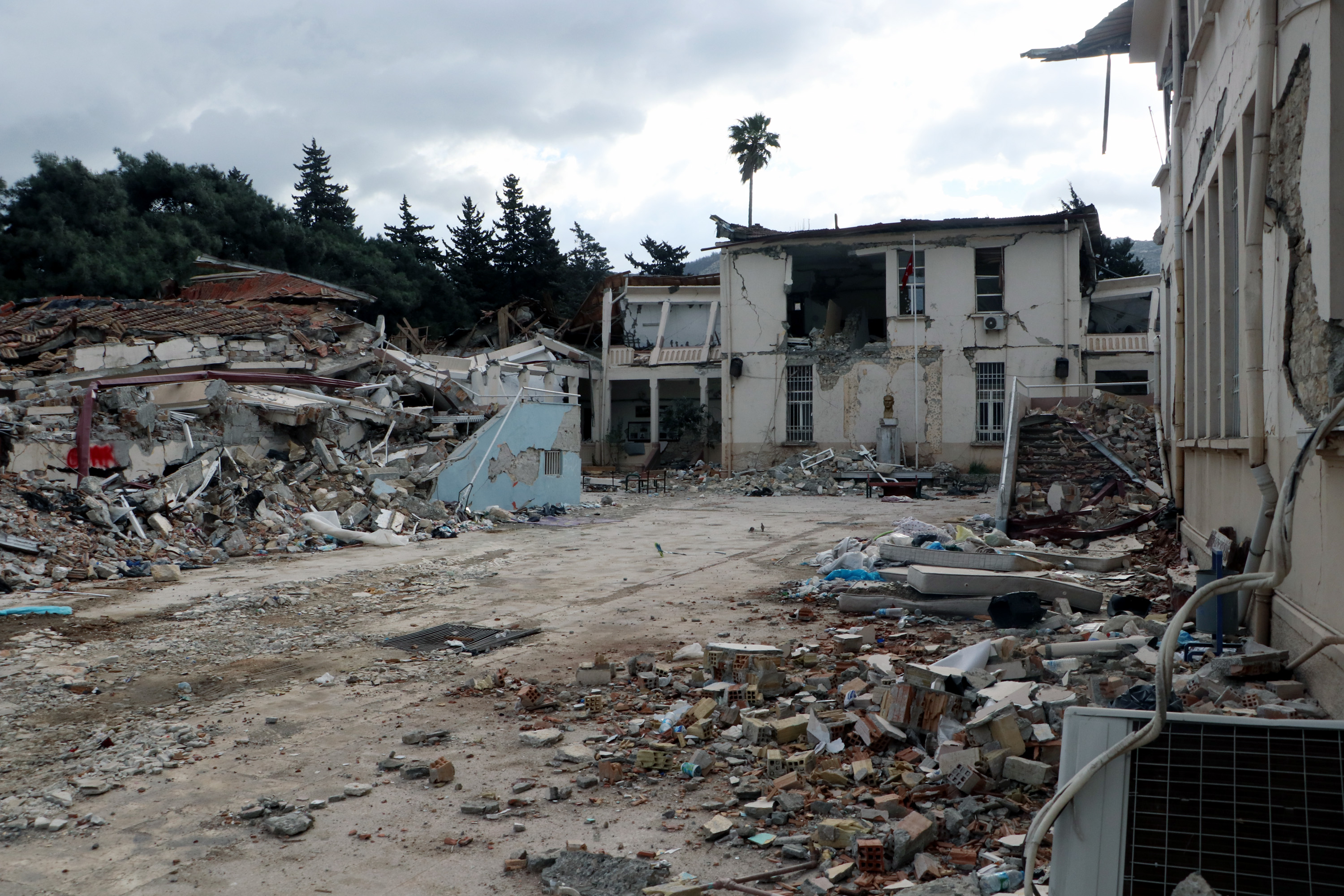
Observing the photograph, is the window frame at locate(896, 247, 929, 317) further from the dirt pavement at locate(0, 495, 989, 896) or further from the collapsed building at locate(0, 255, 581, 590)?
the dirt pavement at locate(0, 495, 989, 896)

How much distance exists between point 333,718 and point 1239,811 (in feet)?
15.2

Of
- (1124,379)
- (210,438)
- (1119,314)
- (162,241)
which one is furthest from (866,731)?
(162,241)

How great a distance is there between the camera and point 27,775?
4.41 metres

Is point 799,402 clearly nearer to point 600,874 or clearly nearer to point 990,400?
point 990,400

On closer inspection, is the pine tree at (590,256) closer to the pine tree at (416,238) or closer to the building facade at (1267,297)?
the pine tree at (416,238)

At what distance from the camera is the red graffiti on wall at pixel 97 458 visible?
12.3 m

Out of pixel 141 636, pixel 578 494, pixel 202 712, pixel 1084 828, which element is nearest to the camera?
pixel 1084 828

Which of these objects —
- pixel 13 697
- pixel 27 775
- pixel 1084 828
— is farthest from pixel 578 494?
pixel 1084 828

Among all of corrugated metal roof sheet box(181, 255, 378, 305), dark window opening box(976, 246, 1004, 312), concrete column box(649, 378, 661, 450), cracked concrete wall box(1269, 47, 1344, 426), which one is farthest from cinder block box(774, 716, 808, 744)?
concrete column box(649, 378, 661, 450)

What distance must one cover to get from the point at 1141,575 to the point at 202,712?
799cm

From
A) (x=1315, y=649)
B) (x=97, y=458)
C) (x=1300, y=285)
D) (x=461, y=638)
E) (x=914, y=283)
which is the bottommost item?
(x=461, y=638)

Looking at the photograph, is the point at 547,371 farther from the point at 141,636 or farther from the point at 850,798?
the point at 850,798

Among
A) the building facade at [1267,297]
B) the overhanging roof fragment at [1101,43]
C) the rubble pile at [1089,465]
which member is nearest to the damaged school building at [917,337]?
the rubble pile at [1089,465]

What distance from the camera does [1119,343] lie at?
26391 mm
